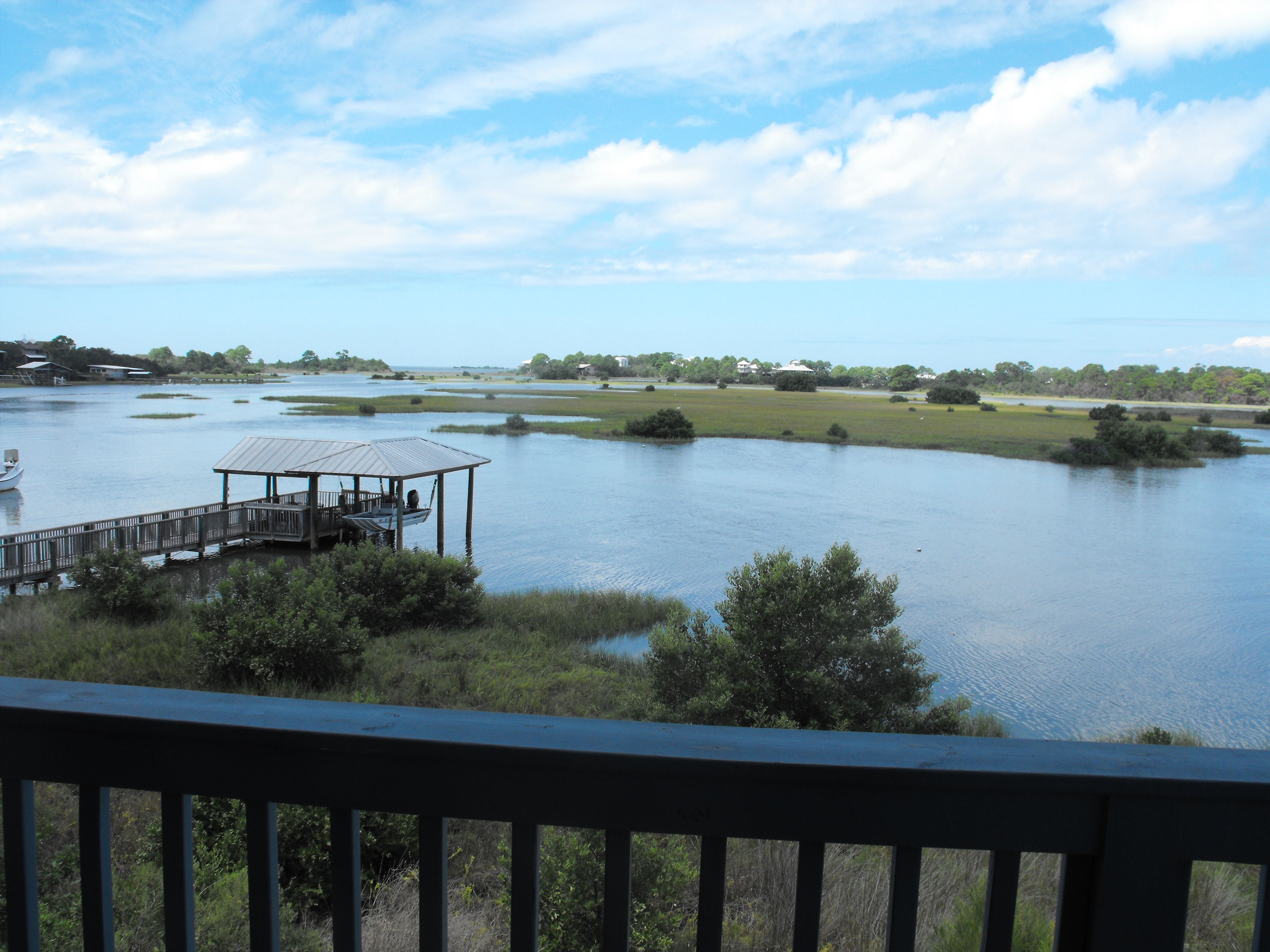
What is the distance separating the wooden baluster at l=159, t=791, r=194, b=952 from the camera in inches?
40.3

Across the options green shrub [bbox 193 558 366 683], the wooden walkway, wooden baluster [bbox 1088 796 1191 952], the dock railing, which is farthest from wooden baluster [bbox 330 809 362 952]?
the wooden walkway

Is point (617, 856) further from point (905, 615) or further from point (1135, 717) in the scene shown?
point (905, 615)

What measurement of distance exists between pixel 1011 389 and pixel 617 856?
11527cm

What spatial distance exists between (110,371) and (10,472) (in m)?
5.04

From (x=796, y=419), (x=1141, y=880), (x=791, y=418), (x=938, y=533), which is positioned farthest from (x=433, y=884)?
(x=791, y=418)

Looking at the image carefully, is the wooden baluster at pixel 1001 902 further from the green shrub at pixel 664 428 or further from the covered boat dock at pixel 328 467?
the green shrub at pixel 664 428

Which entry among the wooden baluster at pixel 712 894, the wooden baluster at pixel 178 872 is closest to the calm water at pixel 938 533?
the wooden baluster at pixel 712 894

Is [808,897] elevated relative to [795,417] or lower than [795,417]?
elevated

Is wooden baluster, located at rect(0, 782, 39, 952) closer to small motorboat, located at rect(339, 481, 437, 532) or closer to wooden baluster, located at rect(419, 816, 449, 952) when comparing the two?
wooden baluster, located at rect(419, 816, 449, 952)

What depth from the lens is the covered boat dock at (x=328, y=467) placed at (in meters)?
20.8

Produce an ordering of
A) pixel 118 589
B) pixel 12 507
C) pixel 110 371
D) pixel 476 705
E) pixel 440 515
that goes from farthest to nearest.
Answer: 1. pixel 12 507
2. pixel 110 371
3. pixel 440 515
4. pixel 118 589
5. pixel 476 705

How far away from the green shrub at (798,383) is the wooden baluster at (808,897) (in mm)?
121268

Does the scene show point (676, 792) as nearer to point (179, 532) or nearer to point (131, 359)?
point (179, 532)

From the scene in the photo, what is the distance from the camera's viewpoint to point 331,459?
2114 cm
